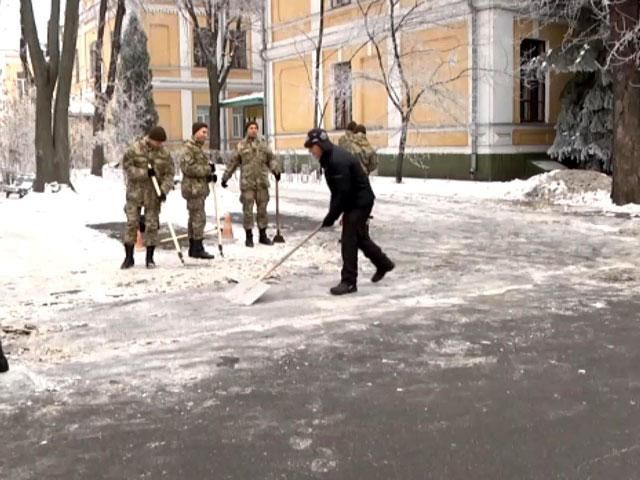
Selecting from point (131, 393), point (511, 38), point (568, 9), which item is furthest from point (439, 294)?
point (511, 38)

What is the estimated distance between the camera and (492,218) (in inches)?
574

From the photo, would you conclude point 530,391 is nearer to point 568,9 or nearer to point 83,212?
point 83,212

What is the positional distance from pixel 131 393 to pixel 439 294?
376cm

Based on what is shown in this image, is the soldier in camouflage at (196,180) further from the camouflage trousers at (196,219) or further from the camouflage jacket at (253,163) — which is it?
the camouflage jacket at (253,163)

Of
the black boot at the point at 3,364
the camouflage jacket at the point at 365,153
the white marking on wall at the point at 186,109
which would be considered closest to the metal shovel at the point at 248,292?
the black boot at the point at 3,364

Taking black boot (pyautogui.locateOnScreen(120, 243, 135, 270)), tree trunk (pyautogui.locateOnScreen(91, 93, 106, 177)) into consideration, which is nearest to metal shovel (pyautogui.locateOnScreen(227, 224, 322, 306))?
black boot (pyautogui.locateOnScreen(120, 243, 135, 270))

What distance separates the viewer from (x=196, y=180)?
10.1m

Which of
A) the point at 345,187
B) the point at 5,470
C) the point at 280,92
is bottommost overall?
the point at 5,470

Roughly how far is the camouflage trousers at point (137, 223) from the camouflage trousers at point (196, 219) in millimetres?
607

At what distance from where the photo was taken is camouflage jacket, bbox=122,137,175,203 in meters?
9.41

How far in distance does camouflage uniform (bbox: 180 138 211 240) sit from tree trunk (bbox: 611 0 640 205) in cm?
879

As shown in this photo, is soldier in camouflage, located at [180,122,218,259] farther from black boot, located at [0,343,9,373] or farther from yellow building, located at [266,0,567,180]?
yellow building, located at [266,0,567,180]

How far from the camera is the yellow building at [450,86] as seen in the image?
22891 mm

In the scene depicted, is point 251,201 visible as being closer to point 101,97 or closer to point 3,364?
point 3,364
